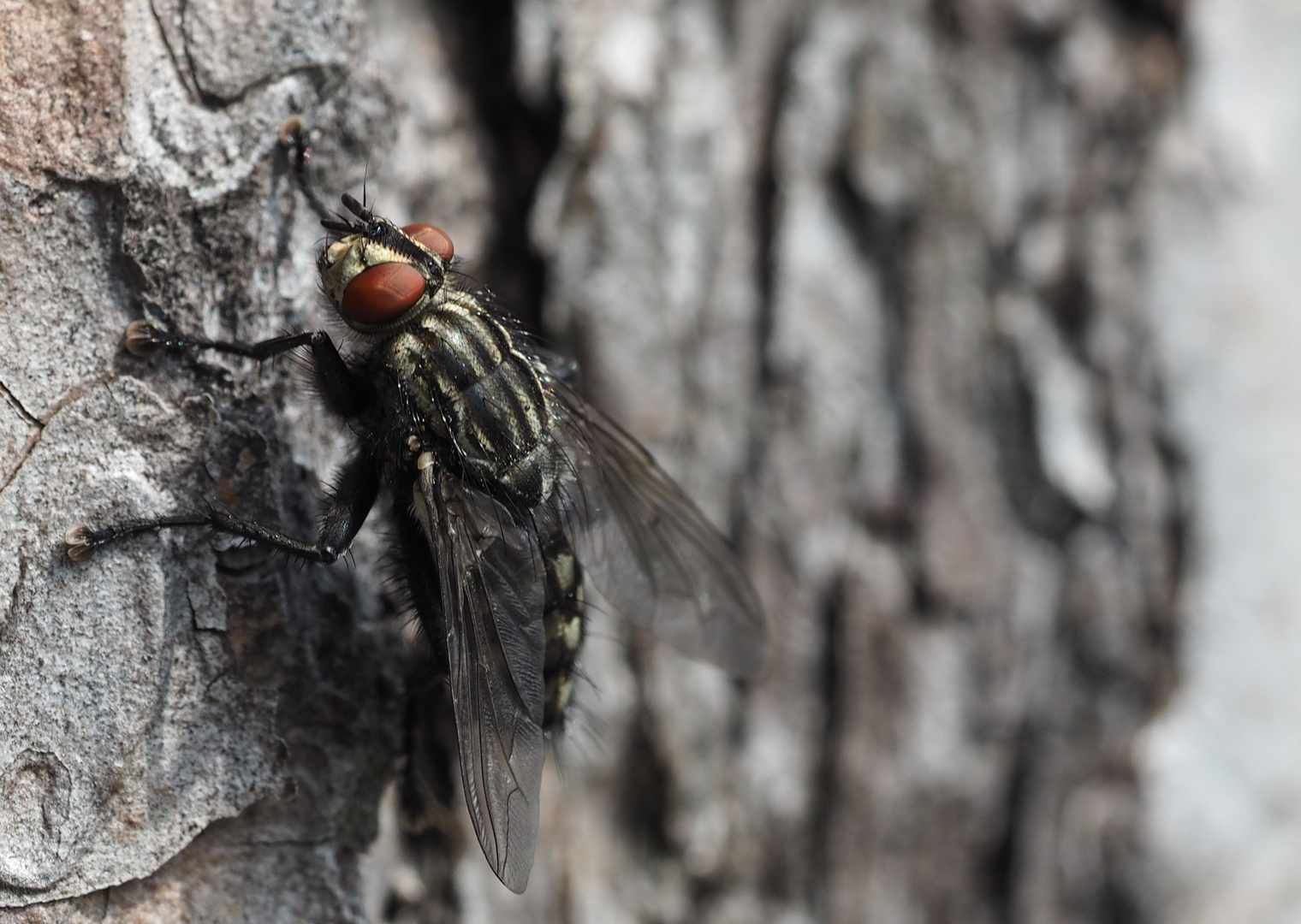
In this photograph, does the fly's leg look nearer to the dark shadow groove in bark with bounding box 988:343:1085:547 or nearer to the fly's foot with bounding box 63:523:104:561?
the fly's foot with bounding box 63:523:104:561

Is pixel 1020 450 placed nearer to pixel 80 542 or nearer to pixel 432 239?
pixel 432 239

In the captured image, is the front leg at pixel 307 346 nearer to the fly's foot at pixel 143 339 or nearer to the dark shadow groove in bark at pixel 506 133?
the fly's foot at pixel 143 339

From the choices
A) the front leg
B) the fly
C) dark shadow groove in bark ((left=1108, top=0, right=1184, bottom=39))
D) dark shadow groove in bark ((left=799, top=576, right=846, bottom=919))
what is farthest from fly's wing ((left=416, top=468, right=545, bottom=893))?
dark shadow groove in bark ((left=1108, top=0, right=1184, bottom=39))

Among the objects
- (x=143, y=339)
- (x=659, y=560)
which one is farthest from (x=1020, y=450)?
(x=143, y=339)

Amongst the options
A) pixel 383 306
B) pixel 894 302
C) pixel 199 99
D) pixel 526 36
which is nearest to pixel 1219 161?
pixel 894 302

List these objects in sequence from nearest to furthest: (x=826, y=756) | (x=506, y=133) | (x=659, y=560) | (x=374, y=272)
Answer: (x=374, y=272)
(x=659, y=560)
(x=506, y=133)
(x=826, y=756)

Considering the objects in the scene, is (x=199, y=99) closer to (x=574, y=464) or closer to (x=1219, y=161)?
(x=574, y=464)
